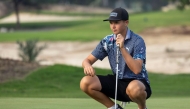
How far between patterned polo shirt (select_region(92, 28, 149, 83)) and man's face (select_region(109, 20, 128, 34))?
107mm

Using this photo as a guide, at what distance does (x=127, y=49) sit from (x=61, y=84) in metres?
10.1

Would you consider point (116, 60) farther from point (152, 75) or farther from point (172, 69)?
point (172, 69)

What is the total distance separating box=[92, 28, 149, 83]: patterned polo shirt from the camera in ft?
29.7

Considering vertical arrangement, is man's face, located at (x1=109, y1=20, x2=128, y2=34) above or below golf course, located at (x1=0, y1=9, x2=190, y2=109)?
above

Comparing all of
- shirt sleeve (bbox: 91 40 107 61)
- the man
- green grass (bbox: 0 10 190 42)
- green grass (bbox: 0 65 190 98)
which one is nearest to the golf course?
green grass (bbox: 0 65 190 98)

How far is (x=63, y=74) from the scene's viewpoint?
789 inches

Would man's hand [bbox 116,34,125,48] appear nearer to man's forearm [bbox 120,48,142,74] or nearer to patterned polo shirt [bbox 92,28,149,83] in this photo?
man's forearm [bbox 120,48,142,74]

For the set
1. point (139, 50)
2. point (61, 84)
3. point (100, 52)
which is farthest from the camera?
point (61, 84)

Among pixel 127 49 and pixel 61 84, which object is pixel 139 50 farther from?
pixel 61 84

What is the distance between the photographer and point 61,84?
19062 mm

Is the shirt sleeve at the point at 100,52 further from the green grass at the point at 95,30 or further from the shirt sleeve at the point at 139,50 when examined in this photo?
the green grass at the point at 95,30

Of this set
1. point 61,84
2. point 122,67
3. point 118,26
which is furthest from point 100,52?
point 61,84

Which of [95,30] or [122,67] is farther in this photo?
[95,30]

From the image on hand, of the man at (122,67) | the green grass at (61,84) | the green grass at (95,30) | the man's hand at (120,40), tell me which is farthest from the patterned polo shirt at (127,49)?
the green grass at (95,30)
